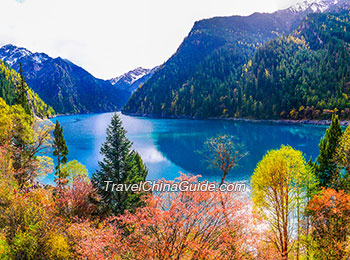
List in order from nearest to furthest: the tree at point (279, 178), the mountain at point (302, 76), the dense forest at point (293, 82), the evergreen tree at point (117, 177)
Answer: the tree at point (279, 178), the evergreen tree at point (117, 177), the mountain at point (302, 76), the dense forest at point (293, 82)

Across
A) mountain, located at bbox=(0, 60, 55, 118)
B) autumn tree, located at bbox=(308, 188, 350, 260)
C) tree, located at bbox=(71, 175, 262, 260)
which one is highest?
mountain, located at bbox=(0, 60, 55, 118)

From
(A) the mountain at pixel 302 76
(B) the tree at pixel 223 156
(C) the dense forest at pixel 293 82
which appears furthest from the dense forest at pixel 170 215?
(C) the dense forest at pixel 293 82

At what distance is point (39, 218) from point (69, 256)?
135 inches

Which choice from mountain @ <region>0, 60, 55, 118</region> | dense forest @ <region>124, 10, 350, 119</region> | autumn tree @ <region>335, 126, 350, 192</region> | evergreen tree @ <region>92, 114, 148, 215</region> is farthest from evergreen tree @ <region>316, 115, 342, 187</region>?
mountain @ <region>0, 60, 55, 118</region>

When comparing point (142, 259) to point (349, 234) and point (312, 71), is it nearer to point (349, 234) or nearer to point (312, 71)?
point (349, 234)

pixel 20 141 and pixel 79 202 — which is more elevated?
pixel 20 141

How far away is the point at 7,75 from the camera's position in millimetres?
131500

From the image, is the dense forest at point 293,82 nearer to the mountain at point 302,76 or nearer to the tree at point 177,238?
the mountain at point 302,76

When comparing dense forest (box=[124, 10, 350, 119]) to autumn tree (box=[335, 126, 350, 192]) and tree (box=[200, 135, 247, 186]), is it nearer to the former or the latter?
tree (box=[200, 135, 247, 186])

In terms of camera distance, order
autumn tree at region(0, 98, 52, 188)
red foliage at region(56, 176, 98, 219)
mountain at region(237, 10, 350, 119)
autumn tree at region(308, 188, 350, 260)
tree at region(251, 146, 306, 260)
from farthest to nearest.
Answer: mountain at region(237, 10, 350, 119)
autumn tree at region(0, 98, 52, 188)
red foliage at region(56, 176, 98, 219)
tree at region(251, 146, 306, 260)
autumn tree at region(308, 188, 350, 260)

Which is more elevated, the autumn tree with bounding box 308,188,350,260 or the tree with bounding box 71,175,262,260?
the tree with bounding box 71,175,262,260

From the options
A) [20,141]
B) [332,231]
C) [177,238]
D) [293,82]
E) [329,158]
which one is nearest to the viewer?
[177,238]

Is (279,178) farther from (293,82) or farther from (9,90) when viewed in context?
(293,82)

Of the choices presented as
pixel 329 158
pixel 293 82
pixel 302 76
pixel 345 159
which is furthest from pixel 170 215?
pixel 302 76
